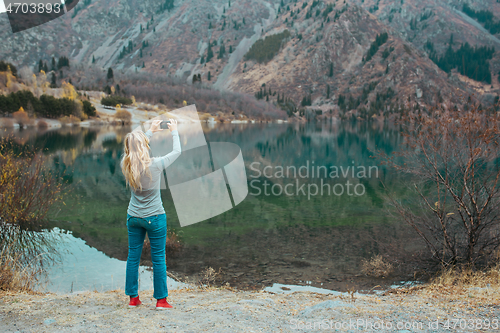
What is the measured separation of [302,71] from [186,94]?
248 feet

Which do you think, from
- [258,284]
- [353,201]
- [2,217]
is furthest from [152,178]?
[353,201]

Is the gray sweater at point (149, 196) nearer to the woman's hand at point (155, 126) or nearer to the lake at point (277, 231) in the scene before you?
the woman's hand at point (155, 126)

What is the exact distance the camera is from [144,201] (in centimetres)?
346

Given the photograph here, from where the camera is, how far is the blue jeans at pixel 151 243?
3.51 m

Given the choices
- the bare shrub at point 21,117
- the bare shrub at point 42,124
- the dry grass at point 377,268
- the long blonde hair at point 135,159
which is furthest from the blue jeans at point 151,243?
the bare shrub at point 42,124

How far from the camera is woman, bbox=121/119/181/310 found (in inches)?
132

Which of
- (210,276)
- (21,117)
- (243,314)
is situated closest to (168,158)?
(243,314)

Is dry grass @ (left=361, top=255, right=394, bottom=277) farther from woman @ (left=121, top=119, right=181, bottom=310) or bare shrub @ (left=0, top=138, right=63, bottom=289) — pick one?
bare shrub @ (left=0, top=138, right=63, bottom=289)

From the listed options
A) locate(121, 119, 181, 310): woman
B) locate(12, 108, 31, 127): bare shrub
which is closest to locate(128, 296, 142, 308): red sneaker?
locate(121, 119, 181, 310): woman

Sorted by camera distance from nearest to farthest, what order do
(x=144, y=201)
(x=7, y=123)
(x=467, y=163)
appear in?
(x=144, y=201) → (x=467, y=163) → (x=7, y=123)

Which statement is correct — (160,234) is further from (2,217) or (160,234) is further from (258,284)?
(2,217)

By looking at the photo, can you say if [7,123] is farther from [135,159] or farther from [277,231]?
[135,159]

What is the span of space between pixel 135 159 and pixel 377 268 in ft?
17.4

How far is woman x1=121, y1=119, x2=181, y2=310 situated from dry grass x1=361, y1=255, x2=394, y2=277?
437cm
